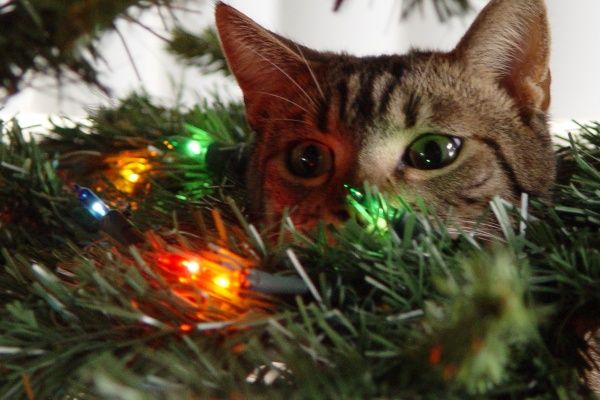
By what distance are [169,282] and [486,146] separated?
1.30 feet

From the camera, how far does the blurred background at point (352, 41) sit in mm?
1365

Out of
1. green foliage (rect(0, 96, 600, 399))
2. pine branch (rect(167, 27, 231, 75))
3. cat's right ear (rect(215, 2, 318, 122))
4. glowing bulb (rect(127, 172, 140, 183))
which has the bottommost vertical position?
green foliage (rect(0, 96, 600, 399))

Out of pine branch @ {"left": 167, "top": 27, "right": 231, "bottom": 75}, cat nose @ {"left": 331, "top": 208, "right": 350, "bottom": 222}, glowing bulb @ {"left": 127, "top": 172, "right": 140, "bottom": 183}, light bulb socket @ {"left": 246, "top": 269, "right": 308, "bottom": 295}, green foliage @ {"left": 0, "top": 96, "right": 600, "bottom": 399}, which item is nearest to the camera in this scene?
green foliage @ {"left": 0, "top": 96, "right": 600, "bottom": 399}

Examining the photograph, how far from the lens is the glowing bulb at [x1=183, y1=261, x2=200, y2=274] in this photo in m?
0.43

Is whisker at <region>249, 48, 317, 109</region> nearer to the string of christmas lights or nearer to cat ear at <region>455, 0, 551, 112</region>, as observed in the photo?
cat ear at <region>455, 0, 551, 112</region>

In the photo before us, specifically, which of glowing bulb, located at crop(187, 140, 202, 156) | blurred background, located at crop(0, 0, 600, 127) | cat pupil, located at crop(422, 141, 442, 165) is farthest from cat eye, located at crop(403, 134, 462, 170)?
blurred background, located at crop(0, 0, 600, 127)

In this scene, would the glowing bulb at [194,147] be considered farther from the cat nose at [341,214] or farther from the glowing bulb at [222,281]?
the glowing bulb at [222,281]

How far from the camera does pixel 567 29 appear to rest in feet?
4.48

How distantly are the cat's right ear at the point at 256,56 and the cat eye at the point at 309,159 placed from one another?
83 millimetres

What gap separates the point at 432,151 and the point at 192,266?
1.08 feet

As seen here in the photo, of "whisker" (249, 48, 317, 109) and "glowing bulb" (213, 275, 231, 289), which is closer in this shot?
"glowing bulb" (213, 275, 231, 289)

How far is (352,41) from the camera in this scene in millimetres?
1857

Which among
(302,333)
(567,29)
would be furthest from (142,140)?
(567,29)

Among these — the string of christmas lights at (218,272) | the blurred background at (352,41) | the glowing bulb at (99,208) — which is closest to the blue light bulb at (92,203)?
the glowing bulb at (99,208)
